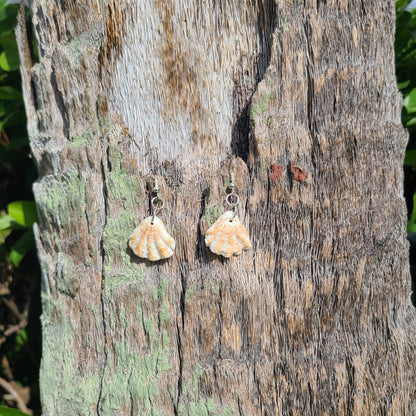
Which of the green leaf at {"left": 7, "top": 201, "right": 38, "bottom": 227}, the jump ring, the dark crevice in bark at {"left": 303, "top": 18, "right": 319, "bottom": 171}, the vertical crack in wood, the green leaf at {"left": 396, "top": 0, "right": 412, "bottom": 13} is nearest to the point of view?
the dark crevice in bark at {"left": 303, "top": 18, "right": 319, "bottom": 171}

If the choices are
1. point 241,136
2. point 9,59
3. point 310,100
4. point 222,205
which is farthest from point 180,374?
point 9,59

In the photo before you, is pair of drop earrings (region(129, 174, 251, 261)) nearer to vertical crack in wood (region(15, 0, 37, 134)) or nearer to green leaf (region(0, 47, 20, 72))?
vertical crack in wood (region(15, 0, 37, 134))

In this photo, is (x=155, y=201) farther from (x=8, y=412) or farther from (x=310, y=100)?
(x=8, y=412)

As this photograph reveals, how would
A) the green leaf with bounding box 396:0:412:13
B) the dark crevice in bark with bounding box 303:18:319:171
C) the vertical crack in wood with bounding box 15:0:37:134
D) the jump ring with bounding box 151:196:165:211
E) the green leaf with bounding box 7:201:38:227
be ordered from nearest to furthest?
the dark crevice in bark with bounding box 303:18:319:171 < the jump ring with bounding box 151:196:165:211 < the vertical crack in wood with bounding box 15:0:37:134 < the green leaf with bounding box 396:0:412:13 < the green leaf with bounding box 7:201:38:227

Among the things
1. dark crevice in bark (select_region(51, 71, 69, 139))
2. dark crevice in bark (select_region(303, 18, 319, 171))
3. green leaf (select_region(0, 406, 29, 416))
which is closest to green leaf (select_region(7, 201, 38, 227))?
dark crevice in bark (select_region(51, 71, 69, 139))

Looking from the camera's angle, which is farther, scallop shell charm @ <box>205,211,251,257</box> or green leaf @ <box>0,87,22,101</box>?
green leaf @ <box>0,87,22,101</box>
